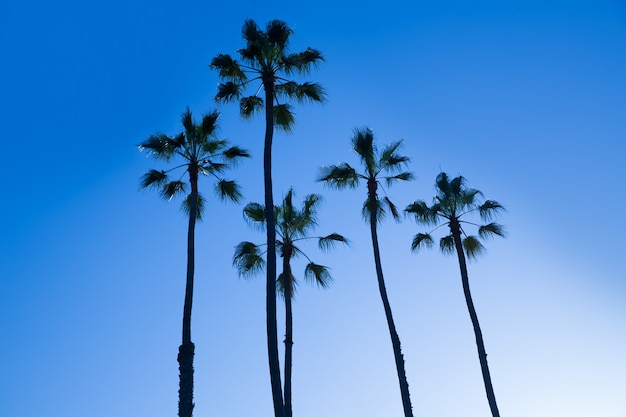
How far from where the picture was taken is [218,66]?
82.2 feet

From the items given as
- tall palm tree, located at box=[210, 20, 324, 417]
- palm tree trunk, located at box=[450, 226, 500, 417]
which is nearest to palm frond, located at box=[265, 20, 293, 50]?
tall palm tree, located at box=[210, 20, 324, 417]

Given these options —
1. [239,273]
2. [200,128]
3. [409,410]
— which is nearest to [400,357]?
[409,410]

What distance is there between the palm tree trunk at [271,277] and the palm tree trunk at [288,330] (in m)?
4.91

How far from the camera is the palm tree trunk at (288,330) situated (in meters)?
24.2

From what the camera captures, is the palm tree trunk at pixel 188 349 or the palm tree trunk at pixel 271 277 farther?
the palm tree trunk at pixel 188 349

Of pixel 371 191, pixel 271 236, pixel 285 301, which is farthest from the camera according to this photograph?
pixel 371 191

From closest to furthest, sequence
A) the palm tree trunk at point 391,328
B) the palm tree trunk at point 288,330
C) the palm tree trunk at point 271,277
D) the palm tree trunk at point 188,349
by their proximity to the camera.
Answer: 1. the palm tree trunk at point 271,277
2. the palm tree trunk at point 188,349
3. the palm tree trunk at point 288,330
4. the palm tree trunk at point 391,328

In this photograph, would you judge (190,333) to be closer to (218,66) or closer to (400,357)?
(400,357)

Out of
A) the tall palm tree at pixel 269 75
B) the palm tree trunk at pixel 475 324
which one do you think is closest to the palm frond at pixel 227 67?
the tall palm tree at pixel 269 75

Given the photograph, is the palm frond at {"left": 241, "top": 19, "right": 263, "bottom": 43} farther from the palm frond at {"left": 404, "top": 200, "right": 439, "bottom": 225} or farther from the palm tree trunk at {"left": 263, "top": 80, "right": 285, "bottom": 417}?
the palm frond at {"left": 404, "top": 200, "right": 439, "bottom": 225}

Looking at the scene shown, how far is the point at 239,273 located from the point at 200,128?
238 inches

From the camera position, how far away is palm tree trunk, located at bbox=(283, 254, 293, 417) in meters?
24.2

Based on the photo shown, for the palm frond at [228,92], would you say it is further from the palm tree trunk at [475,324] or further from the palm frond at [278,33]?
the palm tree trunk at [475,324]

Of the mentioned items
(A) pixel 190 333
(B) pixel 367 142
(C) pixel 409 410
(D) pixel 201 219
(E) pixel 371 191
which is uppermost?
(B) pixel 367 142
